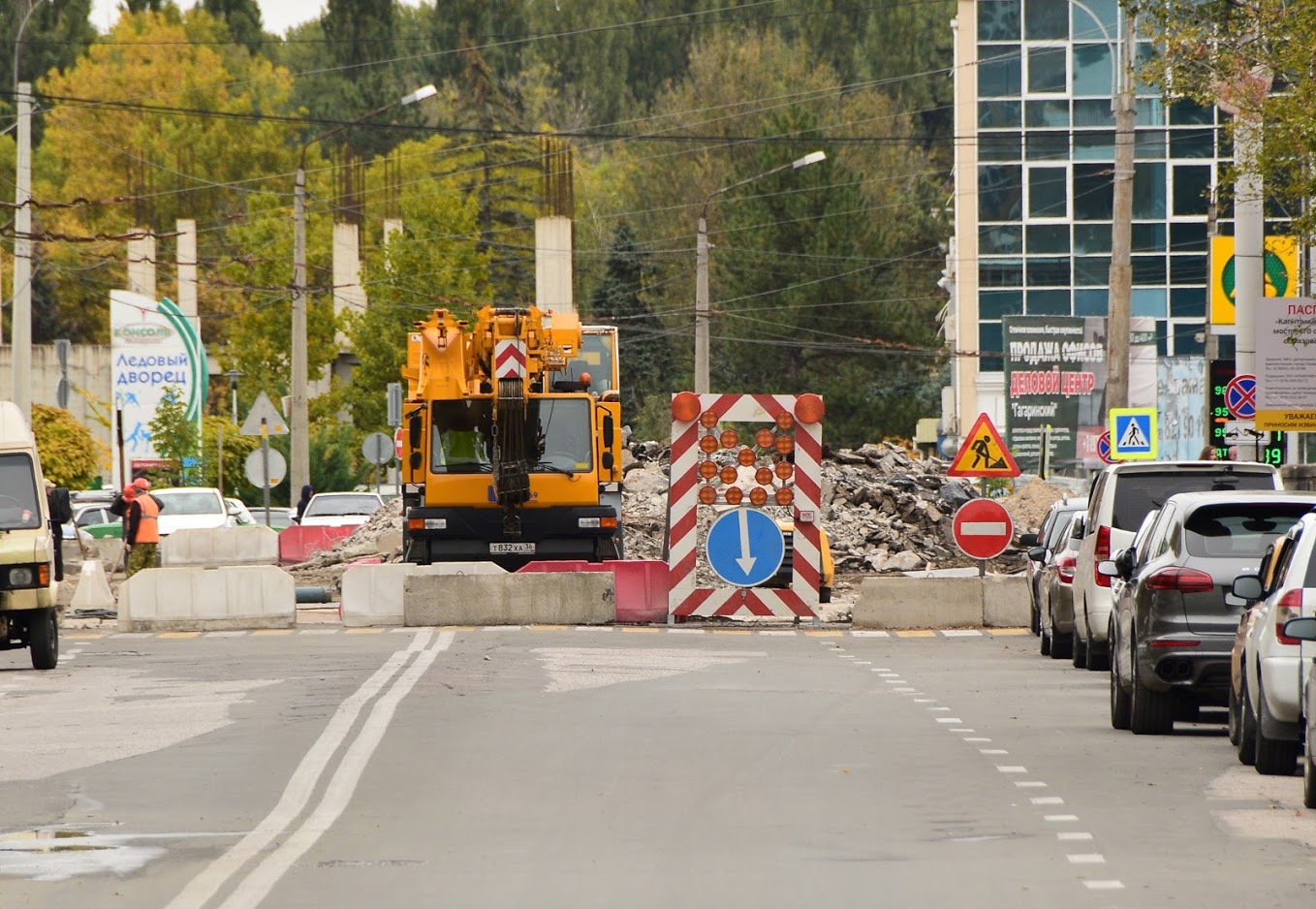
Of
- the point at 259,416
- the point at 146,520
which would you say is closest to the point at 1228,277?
the point at 259,416

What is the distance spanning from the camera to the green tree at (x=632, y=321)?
95.6 m

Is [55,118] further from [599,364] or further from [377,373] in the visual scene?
[599,364]

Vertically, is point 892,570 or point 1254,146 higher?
point 1254,146

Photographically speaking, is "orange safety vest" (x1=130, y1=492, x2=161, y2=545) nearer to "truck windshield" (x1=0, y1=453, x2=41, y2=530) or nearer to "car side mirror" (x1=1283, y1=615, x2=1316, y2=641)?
"truck windshield" (x1=0, y1=453, x2=41, y2=530)

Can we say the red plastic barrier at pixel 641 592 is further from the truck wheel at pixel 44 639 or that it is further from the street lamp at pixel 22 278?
the street lamp at pixel 22 278

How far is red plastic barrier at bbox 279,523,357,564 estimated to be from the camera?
1860 inches

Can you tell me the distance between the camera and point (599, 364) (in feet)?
121

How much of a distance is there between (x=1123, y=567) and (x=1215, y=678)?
165cm

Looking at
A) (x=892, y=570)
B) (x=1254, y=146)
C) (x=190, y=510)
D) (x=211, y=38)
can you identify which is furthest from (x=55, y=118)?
(x=1254, y=146)

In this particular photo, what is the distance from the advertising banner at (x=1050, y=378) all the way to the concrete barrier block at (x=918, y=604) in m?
38.4

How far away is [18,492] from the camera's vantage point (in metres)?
24.0

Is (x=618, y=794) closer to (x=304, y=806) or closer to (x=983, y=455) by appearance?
(x=304, y=806)

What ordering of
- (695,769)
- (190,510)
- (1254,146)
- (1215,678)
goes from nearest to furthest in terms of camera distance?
(695,769) < (1215,678) < (1254,146) < (190,510)

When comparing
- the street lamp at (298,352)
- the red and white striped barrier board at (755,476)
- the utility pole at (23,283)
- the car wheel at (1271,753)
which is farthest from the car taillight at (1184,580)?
the street lamp at (298,352)
